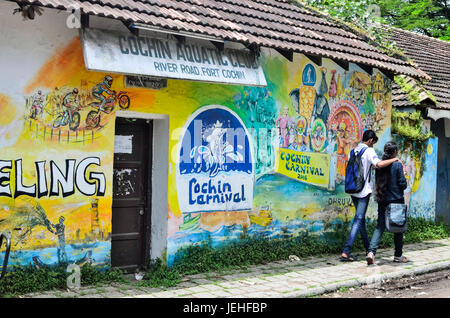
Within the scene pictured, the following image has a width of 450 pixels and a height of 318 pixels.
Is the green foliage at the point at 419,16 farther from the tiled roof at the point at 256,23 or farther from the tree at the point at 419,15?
the tiled roof at the point at 256,23

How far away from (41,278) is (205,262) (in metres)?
2.54

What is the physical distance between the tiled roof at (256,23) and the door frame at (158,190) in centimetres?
149

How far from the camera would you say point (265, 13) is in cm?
1021

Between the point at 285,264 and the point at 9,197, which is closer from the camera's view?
the point at 9,197

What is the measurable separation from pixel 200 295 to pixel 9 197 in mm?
2685

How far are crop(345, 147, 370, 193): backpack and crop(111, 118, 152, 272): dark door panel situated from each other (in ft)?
11.6

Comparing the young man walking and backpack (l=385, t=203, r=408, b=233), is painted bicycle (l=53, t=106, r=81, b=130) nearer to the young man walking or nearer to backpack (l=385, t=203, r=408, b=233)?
the young man walking

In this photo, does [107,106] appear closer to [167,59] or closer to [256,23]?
[167,59]

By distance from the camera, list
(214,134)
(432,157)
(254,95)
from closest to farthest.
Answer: (214,134)
(254,95)
(432,157)

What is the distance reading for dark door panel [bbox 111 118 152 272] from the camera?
8.05 meters

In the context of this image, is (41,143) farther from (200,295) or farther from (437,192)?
(437,192)

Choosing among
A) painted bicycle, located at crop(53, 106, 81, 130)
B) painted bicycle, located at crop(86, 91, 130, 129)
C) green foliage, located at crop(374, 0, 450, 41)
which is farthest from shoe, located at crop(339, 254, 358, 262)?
green foliage, located at crop(374, 0, 450, 41)

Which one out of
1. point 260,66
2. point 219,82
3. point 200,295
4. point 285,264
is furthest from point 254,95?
point 200,295

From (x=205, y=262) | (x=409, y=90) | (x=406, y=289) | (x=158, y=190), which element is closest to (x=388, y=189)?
(x=406, y=289)
